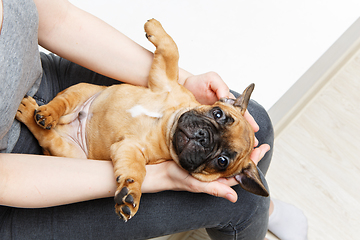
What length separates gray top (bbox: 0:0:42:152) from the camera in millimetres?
1179

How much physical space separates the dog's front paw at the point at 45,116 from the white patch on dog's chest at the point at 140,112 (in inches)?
16.3

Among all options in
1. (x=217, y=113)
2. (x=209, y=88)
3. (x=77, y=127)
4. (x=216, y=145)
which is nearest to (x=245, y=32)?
(x=209, y=88)

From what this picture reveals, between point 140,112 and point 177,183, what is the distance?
48 centimetres

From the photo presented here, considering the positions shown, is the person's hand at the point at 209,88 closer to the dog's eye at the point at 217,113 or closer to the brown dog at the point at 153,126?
the brown dog at the point at 153,126

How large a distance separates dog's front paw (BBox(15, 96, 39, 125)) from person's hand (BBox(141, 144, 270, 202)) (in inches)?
26.1

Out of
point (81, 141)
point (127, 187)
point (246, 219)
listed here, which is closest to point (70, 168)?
point (127, 187)

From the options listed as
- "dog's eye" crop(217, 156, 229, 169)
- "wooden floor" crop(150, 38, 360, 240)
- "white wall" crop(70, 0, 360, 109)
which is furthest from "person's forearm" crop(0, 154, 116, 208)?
"white wall" crop(70, 0, 360, 109)

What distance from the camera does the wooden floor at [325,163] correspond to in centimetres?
278

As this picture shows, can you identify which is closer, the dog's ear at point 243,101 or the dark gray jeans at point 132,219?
the dark gray jeans at point 132,219

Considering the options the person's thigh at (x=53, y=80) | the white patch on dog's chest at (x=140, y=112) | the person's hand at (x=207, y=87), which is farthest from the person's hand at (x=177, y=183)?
the person's thigh at (x=53, y=80)

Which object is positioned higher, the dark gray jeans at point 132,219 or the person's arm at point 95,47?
the person's arm at point 95,47

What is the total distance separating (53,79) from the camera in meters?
1.92

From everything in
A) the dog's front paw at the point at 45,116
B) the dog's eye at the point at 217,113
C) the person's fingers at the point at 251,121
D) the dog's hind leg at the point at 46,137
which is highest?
the person's fingers at the point at 251,121

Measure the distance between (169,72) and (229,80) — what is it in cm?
117
